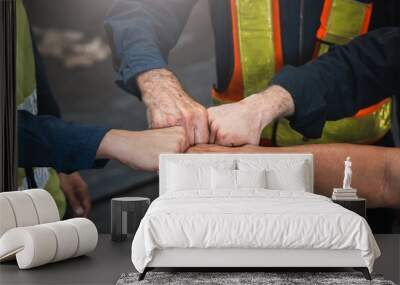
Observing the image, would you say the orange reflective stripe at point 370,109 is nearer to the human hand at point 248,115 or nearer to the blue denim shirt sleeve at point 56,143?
the human hand at point 248,115

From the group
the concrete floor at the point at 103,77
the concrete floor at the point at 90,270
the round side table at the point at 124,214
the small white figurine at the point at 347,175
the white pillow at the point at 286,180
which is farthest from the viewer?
the concrete floor at the point at 103,77

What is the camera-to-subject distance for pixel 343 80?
7215 millimetres

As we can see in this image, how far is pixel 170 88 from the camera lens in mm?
7250

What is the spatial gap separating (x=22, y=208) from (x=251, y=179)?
2.22 metres

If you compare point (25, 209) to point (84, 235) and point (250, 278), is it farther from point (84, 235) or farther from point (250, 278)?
point (250, 278)

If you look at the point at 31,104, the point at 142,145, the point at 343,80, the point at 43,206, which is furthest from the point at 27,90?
the point at 343,80

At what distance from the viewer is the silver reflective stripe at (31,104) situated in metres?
7.35

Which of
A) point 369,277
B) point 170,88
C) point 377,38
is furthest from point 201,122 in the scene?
point 369,277

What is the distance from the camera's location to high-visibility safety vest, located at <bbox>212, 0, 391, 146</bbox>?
717 centimetres

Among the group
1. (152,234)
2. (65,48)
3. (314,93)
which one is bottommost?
(152,234)

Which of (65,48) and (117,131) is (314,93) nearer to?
(117,131)

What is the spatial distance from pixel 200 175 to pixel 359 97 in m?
2.10

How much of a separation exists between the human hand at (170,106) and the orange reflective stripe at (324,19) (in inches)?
61.7

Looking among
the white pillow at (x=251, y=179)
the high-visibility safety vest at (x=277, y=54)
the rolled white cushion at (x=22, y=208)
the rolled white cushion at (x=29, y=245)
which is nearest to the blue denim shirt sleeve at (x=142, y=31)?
the high-visibility safety vest at (x=277, y=54)
